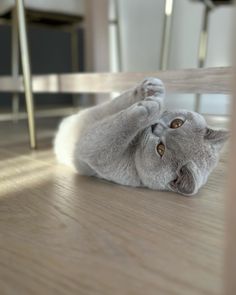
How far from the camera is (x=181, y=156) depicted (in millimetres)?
753

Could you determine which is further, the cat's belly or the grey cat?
the cat's belly

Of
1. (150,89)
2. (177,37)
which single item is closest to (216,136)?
(150,89)

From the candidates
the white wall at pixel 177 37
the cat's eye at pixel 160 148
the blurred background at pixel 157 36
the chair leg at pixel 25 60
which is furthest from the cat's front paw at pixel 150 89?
the white wall at pixel 177 37

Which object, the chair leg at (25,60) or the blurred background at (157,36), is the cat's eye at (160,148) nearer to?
the chair leg at (25,60)

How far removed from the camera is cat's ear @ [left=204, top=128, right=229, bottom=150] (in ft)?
2.49

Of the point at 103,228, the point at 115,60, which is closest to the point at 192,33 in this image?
the point at 115,60

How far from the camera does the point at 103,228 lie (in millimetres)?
600

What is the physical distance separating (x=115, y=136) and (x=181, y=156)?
16cm

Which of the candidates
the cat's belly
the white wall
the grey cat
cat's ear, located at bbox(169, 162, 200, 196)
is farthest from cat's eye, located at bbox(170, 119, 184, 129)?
the white wall

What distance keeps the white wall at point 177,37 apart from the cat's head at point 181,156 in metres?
1.40

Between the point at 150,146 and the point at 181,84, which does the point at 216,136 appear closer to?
the point at 150,146

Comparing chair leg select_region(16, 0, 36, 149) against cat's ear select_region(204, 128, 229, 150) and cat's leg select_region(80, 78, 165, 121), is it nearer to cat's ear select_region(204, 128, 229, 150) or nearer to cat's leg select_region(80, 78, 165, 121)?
cat's leg select_region(80, 78, 165, 121)

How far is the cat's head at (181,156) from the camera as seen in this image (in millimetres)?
747

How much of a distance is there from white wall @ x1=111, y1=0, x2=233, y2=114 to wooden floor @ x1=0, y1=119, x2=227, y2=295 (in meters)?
1.46
